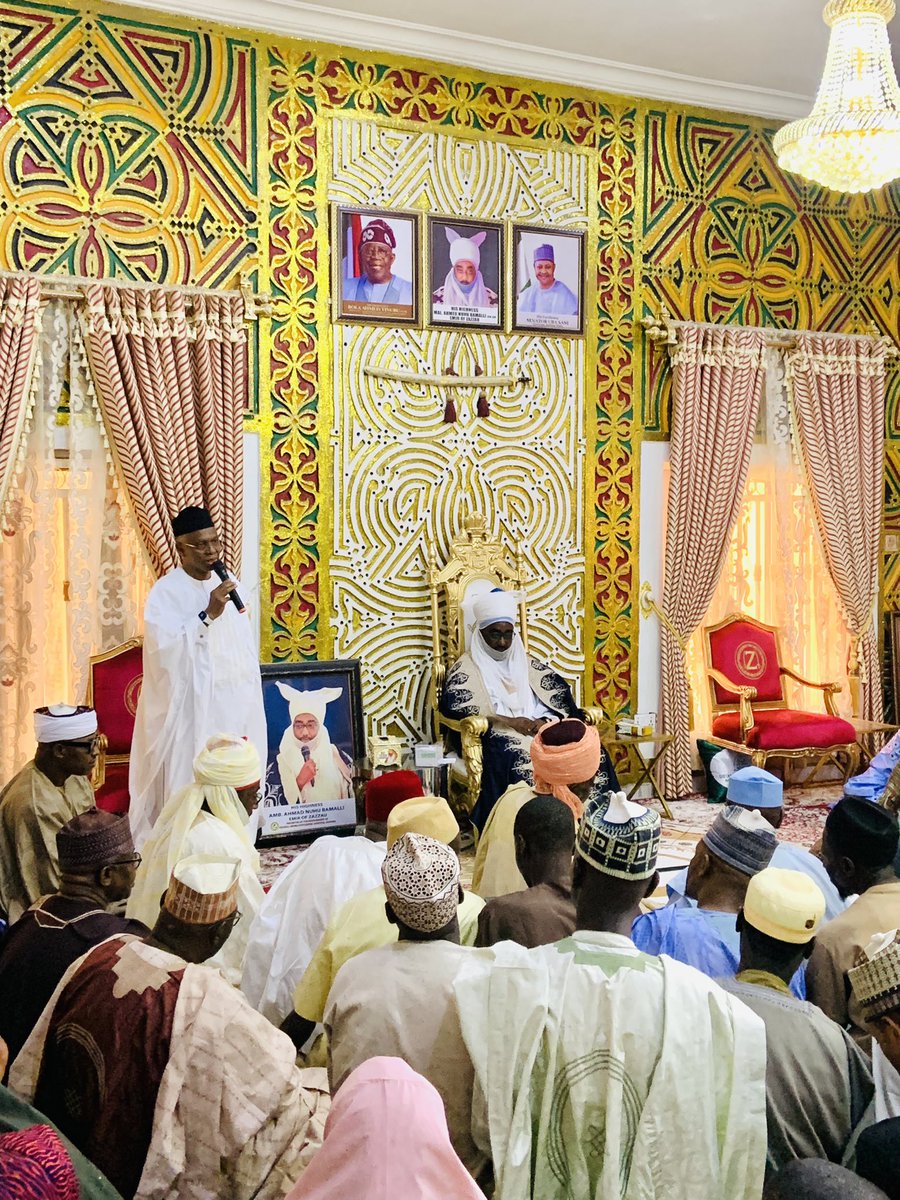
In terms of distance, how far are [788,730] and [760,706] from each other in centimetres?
57

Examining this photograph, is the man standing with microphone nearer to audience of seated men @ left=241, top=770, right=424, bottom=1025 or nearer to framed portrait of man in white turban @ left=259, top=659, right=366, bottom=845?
framed portrait of man in white turban @ left=259, top=659, right=366, bottom=845

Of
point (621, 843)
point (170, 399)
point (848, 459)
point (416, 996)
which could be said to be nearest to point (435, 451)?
point (170, 399)

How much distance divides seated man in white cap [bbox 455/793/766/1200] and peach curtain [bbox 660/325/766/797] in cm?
535

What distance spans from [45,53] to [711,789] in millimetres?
5692

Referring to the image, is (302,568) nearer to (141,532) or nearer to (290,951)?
(141,532)

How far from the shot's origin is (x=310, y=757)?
628cm

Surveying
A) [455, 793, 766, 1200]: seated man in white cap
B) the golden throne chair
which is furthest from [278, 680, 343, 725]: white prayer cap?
[455, 793, 766, 1200]: seated man in white cap

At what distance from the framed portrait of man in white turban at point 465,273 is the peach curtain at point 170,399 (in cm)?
124

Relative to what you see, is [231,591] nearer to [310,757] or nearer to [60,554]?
[60,554]

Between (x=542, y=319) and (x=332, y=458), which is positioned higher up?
(x=542, y=319)

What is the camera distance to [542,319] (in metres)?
7.03

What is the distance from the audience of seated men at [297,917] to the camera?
3.04 metres

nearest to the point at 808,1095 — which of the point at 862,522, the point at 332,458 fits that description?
the point at 332,458

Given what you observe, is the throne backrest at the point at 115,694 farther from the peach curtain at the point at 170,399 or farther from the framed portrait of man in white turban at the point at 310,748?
the framed portrait of man in white turban at the point at 310,748
